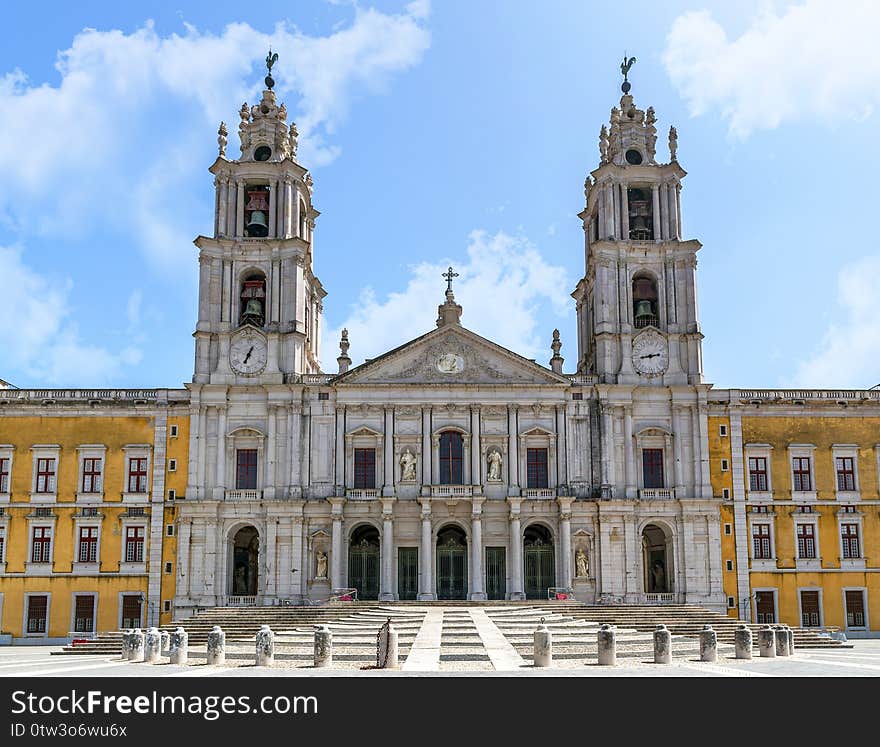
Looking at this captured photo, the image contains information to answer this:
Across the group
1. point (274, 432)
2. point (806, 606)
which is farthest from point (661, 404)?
point (274, 432)

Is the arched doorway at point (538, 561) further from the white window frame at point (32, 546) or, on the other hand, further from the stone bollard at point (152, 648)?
the stone bollard at point (152, 648)

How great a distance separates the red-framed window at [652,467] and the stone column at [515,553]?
6376 millimetres

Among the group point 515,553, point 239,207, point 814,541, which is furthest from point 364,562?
point 814,541

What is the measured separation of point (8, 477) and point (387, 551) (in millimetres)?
17624

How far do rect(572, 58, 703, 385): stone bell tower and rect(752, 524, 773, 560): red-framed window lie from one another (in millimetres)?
7377

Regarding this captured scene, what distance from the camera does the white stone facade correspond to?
47.0 metres

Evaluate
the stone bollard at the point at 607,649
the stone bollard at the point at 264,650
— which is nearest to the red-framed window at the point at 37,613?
the stone bollard at the point at 264,650

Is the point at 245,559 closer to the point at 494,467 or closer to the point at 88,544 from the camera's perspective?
the point at 88,544

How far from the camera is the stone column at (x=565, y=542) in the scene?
153ft

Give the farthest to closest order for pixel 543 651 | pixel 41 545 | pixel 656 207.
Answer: pixel 656 207 < pixel 41 545 < pixel 543 651

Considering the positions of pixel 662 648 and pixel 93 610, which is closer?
pixel 662 648

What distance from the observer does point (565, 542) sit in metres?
46.8

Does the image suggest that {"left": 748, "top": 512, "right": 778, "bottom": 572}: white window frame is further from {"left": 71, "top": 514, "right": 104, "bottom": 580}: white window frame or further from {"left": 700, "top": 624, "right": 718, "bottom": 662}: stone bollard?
{"left": 71, "top": 514, "right": 104, "bottom": 580}: white window frame
